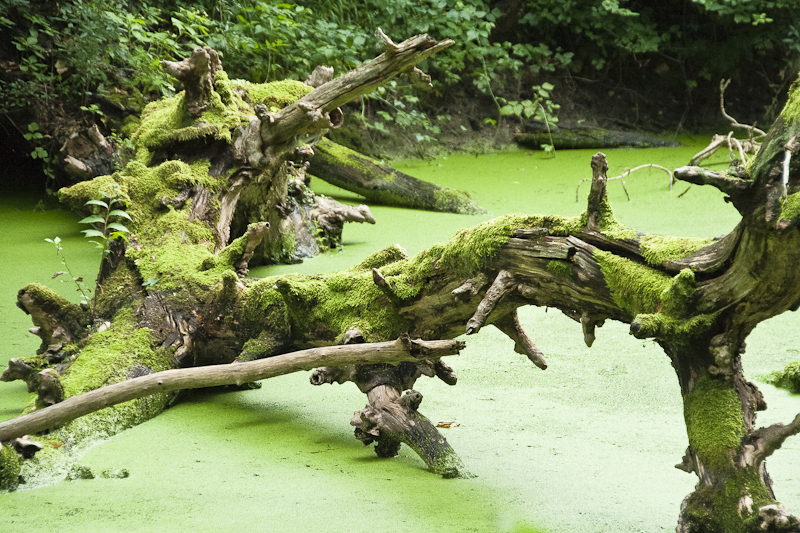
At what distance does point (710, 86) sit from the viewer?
6.54 m

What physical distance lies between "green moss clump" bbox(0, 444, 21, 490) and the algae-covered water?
0.23 ft

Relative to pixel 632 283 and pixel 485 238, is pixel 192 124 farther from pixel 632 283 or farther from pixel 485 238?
pixel 632 283

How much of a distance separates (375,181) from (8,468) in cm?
324

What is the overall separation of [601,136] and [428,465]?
14.8 ft

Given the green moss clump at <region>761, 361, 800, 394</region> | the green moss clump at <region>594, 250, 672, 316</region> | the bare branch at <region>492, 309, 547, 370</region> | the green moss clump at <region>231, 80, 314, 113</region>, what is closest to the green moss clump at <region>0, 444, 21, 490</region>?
the bare branch at <region>492, 309, 547, 370</region>

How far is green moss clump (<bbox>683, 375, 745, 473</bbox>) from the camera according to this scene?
58.5 inches

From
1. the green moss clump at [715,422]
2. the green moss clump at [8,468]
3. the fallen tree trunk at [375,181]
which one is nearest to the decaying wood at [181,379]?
the green moss clump at [8,468]

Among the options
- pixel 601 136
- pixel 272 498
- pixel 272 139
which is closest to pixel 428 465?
pixel 272 498

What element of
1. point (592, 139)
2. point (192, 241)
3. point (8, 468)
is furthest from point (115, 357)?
point (592, 139)

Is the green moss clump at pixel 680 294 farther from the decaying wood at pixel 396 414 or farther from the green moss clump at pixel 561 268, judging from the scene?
the decaying wood at pixel 396 414

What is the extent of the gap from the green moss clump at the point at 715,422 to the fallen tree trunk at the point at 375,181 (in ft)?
10.4

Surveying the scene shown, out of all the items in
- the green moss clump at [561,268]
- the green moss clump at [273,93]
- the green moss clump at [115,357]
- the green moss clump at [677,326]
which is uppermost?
the green moss clump at [273,93]

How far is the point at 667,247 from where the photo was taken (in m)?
1.65

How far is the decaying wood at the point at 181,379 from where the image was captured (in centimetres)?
169
